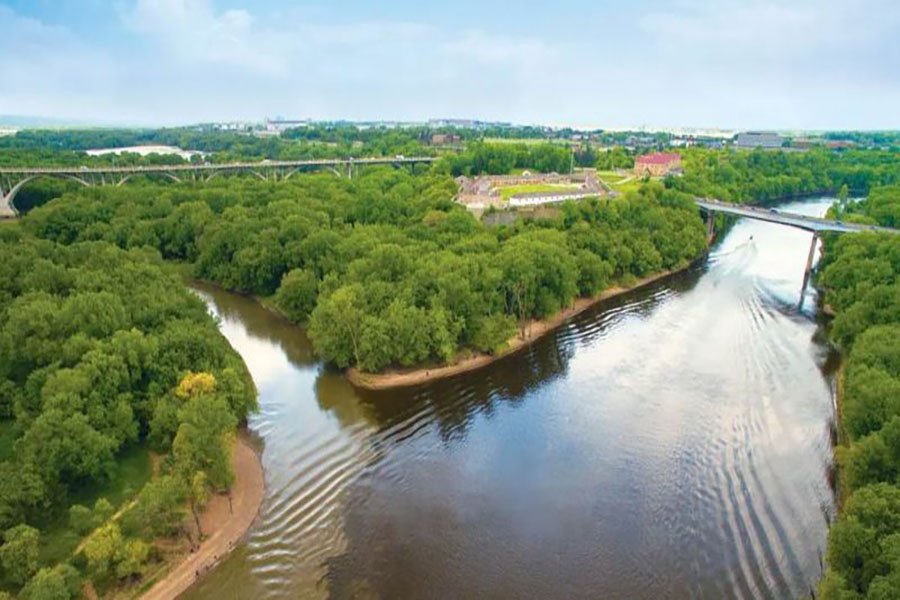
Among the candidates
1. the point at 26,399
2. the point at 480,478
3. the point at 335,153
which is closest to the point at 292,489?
the point at 480,478

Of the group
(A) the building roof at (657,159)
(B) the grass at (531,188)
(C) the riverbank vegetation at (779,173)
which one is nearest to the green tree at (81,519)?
(B) the grass at (531,188)

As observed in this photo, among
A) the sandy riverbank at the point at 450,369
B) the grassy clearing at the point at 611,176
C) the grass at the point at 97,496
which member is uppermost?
the grassy clearing at the point at 611,176

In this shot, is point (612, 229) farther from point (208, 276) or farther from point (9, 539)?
point (9, 539)

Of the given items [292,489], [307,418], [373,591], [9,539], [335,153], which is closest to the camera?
[9,539]

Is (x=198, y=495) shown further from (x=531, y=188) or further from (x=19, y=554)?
(x=531, y=188)

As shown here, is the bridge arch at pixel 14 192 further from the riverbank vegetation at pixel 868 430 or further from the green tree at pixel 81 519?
the riverbank vegetation at pixel 868 430

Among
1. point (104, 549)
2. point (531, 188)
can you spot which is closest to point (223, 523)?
point (104, 549)

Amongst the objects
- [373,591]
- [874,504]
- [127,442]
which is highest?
[874,504]

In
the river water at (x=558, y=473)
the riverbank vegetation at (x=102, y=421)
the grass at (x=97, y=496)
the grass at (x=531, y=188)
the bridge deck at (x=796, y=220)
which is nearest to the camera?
the riverbank vegetation at (x=102, y=421)
